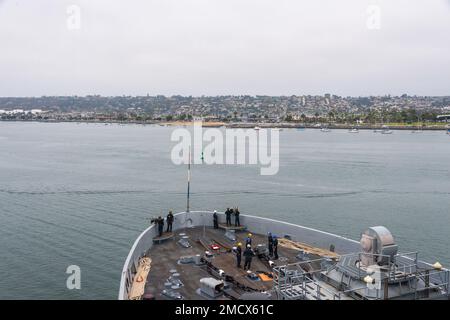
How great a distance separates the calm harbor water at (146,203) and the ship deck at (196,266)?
6039 mm

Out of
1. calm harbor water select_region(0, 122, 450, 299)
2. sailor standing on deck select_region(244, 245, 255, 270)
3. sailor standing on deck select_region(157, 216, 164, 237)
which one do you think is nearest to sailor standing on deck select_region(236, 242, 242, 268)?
sailor standing on deck select_region(244, 245, 255, 270)

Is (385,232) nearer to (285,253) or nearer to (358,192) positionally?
(285,253)

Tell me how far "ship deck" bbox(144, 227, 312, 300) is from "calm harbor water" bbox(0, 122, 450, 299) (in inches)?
238

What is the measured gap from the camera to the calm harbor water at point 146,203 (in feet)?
81.1

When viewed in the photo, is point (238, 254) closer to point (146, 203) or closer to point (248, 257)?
point (248, 257)

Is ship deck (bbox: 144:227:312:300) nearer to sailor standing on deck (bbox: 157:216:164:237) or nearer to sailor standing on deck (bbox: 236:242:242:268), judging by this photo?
sailor standing on deck (bbox: 236:242:242:268)

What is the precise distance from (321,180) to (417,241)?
2600cm

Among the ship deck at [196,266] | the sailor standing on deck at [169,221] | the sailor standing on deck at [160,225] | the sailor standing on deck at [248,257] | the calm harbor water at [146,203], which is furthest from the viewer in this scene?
A: the calm harbor water at [146,203]

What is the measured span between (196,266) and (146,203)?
27.8 meters

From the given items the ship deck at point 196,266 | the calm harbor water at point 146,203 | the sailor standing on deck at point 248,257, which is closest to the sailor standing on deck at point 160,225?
the ship deck at point 196,266

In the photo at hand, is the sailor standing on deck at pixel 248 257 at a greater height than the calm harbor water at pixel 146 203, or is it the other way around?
the sailor standing on deck at pixel 248 257

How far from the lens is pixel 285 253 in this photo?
1586 centimetres

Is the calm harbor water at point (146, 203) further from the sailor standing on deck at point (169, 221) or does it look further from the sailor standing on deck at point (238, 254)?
the sailor standing on deck at point (238, 254)
